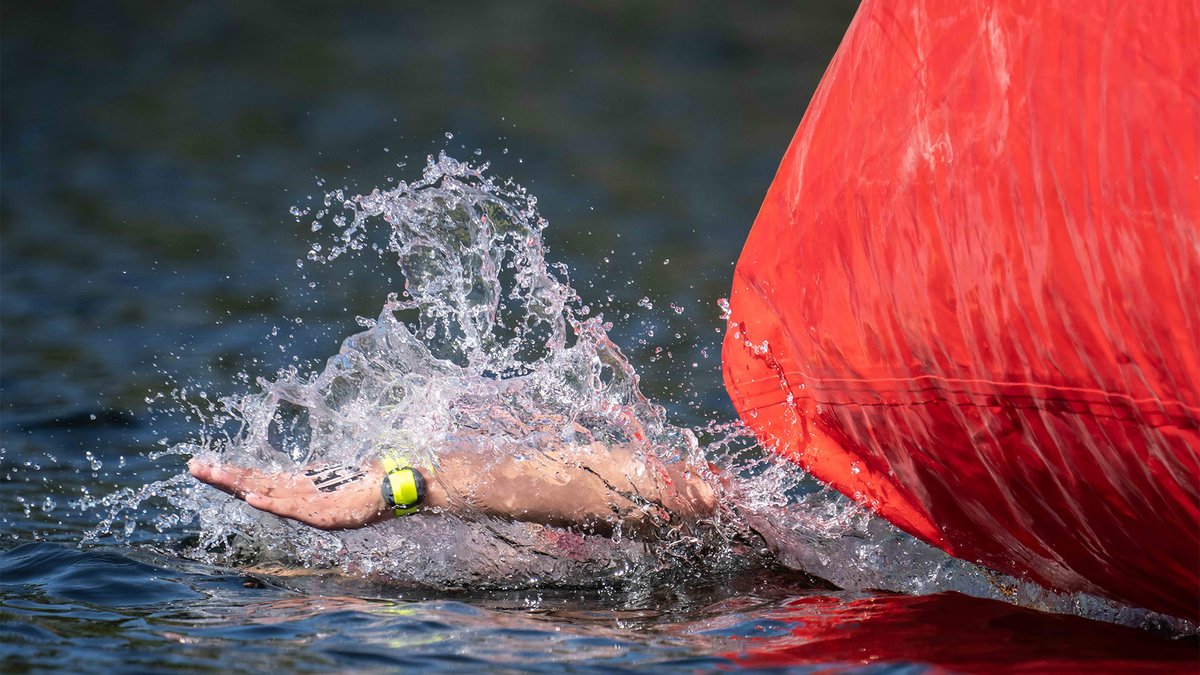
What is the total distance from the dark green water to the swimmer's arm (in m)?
0.16

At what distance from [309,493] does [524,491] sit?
0.45m

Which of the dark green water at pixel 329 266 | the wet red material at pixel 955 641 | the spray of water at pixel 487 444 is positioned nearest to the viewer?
the wet red material at pixel 955 641

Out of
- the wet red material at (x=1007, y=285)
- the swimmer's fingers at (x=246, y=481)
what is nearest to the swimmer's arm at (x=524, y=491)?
the swimmer's fingers at (x=246, y=481)

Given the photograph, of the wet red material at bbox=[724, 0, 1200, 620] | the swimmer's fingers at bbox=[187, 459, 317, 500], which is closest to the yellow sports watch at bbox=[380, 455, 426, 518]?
the swimmer's fingers at bbox=[187, 459, 317, 500]

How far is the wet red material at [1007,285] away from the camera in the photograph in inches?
82.7

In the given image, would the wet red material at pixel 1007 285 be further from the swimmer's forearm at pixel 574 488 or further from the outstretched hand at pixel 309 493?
the outstretched hand at pixel 309 493

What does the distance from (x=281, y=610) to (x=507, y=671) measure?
2.02 ft

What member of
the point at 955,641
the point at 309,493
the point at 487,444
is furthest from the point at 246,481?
the point at 955,641

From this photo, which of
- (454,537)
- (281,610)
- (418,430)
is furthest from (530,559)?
(281,610)

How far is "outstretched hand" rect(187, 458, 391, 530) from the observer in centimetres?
297

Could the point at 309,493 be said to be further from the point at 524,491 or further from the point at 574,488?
the point at 574,488

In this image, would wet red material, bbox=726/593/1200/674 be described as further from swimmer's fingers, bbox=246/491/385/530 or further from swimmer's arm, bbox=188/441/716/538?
swimmer's fingers, bbox=246/491/385/530

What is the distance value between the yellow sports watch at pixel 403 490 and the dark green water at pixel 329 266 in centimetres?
18

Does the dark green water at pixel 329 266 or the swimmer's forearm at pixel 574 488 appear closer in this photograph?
the dark green water at pixel 329 266
